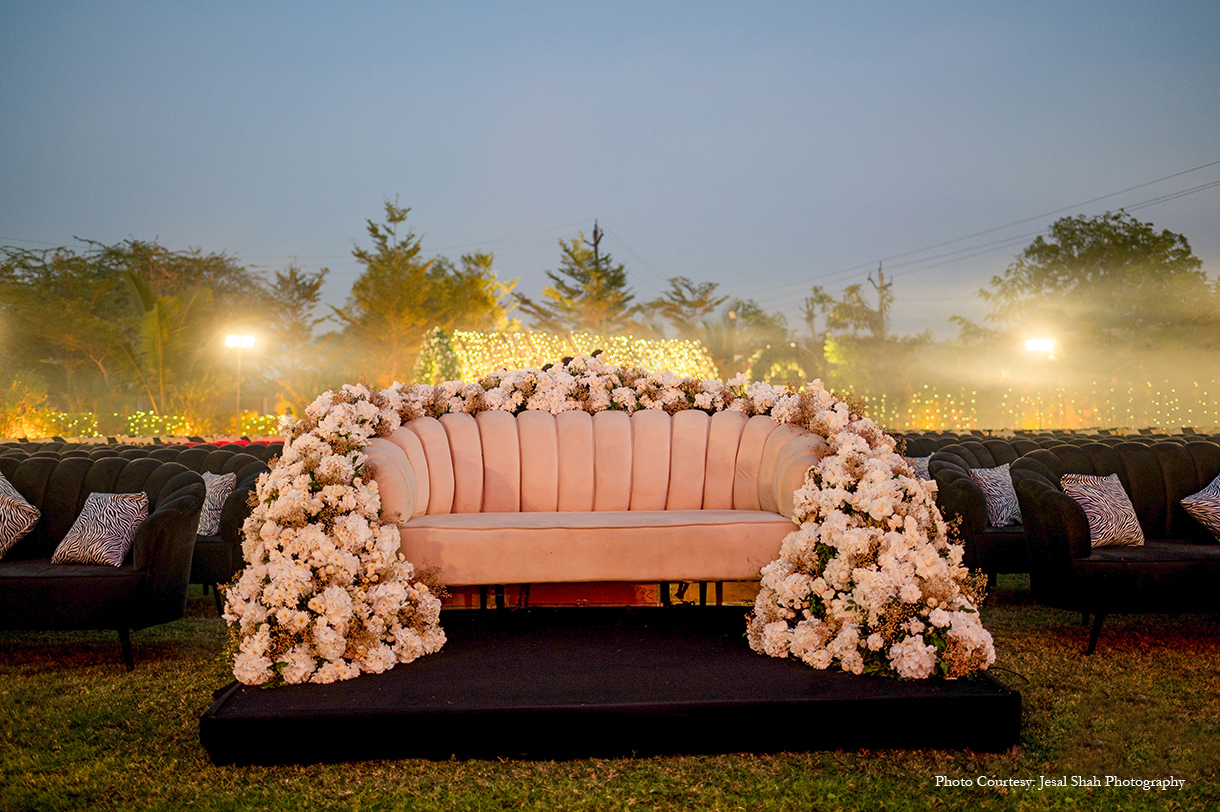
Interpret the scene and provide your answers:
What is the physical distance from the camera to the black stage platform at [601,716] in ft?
8.62

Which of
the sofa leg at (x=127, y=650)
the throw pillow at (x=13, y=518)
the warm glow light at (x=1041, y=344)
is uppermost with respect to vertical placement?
the warm glow light at (x=1041, y=344)

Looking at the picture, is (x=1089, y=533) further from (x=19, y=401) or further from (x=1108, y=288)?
(x=1108, y=288)

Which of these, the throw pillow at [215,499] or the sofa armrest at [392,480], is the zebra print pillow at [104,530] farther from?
the sofa armrest at [392,480]

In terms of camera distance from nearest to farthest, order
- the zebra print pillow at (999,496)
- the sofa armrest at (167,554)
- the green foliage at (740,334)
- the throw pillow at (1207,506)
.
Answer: the sofa armrest at (167,554)
the throw pillow at (1207,506)
the zebra print pillow at (999,496)
the green foliage at (740,334)

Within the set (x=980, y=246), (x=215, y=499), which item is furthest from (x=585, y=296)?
(x=215, y=499)

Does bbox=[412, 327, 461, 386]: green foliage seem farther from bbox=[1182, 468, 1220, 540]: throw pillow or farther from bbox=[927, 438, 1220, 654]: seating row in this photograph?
bbox=[1182, 468, 1220, 540]: throw pillow

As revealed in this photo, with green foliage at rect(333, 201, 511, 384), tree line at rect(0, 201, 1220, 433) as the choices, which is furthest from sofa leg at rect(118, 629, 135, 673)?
green foliage at rect(333, 201, 511, 384)

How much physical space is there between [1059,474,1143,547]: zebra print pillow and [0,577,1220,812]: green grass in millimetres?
730

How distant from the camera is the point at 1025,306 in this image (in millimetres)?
25266

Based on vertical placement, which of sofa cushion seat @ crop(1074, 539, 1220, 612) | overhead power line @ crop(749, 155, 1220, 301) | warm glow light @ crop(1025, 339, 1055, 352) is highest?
overhead power line @ crop(749, 155, 1220, 301)

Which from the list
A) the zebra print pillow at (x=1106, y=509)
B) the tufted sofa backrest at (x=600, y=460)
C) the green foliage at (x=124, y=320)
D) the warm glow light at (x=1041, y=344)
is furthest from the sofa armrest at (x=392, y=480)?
the warm glow light at (x=1041, y=344)

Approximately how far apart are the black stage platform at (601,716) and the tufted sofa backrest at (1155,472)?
78.8 inches

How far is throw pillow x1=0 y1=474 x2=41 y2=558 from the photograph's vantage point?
4043 mm

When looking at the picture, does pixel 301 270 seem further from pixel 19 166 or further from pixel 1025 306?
pixel 1025 306
